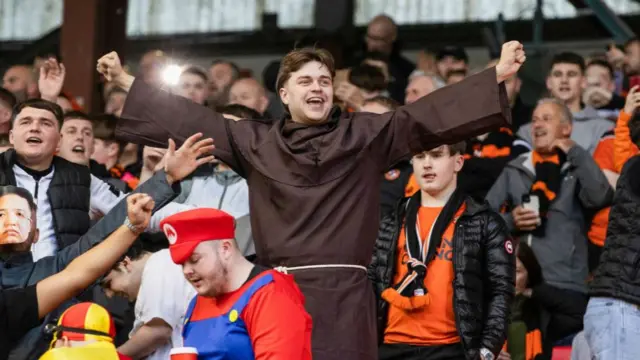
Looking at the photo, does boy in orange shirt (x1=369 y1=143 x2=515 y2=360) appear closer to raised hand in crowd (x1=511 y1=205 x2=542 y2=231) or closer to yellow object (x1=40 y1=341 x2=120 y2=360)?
raised hand in crowd (x1=511 y1=205 x2=542 y2=231)

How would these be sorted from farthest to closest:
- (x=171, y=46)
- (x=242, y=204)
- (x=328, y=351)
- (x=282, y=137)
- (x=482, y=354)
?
(x=171, y=46), (x=242, y=204), (x=482, y=354), (x=282, y=137), (x=328, y=351)

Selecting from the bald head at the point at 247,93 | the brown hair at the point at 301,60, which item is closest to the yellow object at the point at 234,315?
the brown hair at the point at 301,60

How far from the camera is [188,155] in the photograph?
5.93 metres

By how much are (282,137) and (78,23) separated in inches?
253

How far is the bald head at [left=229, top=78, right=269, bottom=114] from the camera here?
973cm

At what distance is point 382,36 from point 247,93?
187cm

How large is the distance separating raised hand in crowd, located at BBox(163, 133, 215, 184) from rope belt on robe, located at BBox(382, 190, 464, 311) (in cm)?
133

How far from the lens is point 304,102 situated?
5855 millimetres

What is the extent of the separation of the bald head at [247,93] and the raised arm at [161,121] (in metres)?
3.59

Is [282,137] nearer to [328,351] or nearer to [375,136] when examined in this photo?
[375,136]

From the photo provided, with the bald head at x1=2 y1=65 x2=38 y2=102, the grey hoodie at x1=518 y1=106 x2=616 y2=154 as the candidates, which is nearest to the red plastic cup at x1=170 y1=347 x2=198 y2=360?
the grey hoodie at x1=518 y1=106 x2=616 y2=154

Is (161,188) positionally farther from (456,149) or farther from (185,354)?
(456,149)

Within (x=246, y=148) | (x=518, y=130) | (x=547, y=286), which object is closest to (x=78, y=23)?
(x=518, y=130)

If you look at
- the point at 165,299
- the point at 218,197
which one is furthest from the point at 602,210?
the point at 165,299
